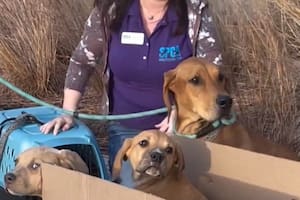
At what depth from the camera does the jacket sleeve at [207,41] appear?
3.78 metres

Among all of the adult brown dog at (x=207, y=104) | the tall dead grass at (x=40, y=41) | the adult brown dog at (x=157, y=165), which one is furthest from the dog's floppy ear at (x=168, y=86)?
the tall dead grass at (x=40, y=41)

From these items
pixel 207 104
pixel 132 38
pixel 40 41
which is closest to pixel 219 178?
pixel 207 104

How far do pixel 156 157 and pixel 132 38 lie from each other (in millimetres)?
809

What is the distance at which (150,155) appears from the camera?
3270mm

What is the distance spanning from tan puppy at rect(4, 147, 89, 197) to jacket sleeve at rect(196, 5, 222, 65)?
98 cm

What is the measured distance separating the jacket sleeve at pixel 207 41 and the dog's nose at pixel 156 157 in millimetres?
746

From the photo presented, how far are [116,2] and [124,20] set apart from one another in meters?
0.10

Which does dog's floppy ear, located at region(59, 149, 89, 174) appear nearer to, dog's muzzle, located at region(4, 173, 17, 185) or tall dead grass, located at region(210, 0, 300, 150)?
dog's muzzle, located at region(4, 173, 17, 185)

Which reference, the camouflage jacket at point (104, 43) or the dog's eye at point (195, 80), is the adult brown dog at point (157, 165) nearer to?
the dog's eye at point (195, 80)

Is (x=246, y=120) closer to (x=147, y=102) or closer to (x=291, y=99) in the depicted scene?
(x=291, y=99)

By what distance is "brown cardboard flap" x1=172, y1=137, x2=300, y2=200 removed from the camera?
2.66 metres

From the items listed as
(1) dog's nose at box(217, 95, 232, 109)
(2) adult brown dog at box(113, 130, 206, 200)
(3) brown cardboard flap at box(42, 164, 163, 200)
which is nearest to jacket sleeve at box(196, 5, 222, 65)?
(1) dog's nose at box(217, 95, 232, 109)

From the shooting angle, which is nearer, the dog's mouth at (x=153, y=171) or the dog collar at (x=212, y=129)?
the dog's mouth at (x=153, y=171)

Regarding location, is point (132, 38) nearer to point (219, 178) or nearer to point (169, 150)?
point (169, 150)
